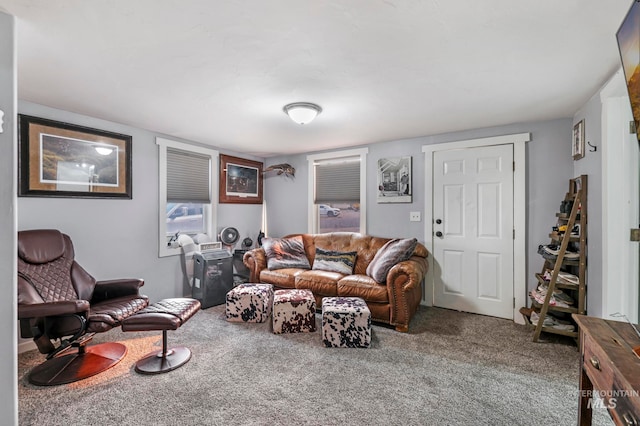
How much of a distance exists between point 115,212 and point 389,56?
3.24 meters

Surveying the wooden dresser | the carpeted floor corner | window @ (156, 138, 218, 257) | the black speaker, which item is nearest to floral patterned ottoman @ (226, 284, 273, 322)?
the carpeted floor corner

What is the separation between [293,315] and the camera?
118 inches

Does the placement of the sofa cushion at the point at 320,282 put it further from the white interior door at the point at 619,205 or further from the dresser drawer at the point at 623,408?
the dresser drawer at the point at 623,408

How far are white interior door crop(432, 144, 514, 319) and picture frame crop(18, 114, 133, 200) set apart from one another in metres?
3.81

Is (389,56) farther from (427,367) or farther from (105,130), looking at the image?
(105,130)

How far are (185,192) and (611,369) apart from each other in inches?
168

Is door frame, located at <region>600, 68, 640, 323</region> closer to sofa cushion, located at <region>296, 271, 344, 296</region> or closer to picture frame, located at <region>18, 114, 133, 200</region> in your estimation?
sofa cushion, located at <region>296, 271, 344, 296</region>

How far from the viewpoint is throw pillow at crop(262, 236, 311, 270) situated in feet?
13.2

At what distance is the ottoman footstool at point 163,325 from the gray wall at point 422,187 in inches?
104

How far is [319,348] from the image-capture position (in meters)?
2.67

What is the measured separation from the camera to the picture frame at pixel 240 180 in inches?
181

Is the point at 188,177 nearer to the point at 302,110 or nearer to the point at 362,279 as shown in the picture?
the point at 302,110

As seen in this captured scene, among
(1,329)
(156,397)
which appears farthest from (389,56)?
(156,397)

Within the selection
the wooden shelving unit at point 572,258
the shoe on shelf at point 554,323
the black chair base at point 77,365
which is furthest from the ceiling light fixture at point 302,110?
the shoe on shelf at point 554,323
